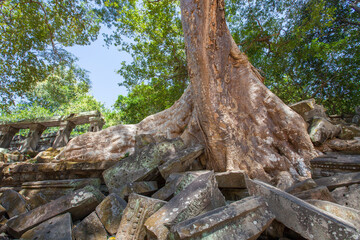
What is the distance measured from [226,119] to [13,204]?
3.13 m

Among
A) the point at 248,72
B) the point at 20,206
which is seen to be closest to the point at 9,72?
the point at 20,206

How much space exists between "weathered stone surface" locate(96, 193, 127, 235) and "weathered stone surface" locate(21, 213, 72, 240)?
281mm

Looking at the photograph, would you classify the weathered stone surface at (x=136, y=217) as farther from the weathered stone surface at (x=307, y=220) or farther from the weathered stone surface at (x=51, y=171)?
the weathered stone surface at (x=51, y=171)

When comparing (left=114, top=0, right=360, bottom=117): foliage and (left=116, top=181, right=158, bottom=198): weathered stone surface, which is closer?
(left=116, top=181, right=158, bottom=198): weathered stone surface

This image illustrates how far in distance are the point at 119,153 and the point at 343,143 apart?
434cm

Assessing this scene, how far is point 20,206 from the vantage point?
7.40 ft

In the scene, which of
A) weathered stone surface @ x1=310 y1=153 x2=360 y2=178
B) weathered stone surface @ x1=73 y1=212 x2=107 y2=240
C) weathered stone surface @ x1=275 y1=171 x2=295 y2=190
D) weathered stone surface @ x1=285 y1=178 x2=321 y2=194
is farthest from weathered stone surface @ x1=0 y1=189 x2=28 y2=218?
weathered stone surface @ x1=310 y1=153 x2=360 y2=178

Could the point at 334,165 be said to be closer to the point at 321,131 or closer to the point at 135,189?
the point at 321,131

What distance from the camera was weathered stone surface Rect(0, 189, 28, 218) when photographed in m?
2.23

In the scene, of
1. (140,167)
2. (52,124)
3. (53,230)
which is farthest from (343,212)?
(52,124)

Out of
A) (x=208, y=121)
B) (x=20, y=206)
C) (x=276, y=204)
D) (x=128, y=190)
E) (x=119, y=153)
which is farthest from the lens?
(x=119, y=153)

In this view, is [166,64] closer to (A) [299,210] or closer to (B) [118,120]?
(A) [299,210]

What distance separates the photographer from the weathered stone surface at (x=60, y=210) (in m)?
1.80

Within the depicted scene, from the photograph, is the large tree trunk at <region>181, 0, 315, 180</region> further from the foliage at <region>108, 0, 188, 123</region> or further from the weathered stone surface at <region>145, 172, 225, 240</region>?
the foliage at <region>108, 0, 188, 123</region>
